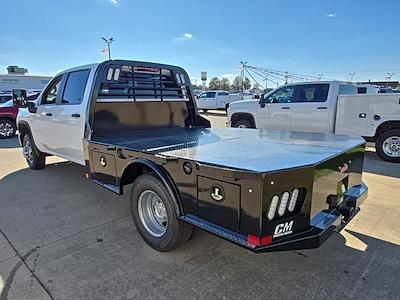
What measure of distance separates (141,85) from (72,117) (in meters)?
1.17

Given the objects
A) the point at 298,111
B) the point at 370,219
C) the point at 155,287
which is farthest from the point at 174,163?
the point at 298,111

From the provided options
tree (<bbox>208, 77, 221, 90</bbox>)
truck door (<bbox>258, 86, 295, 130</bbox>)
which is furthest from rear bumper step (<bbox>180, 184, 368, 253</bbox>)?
tree (<bbox>208, 77, 221, 90</bbox>)

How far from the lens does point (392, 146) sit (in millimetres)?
6957

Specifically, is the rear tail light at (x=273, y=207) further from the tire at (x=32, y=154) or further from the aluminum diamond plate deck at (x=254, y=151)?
the tire at (x=32, y=154)

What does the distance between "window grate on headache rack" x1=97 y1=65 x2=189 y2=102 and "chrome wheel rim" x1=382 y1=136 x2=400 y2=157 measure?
4874 millimetres

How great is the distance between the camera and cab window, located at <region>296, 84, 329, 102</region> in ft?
25.5

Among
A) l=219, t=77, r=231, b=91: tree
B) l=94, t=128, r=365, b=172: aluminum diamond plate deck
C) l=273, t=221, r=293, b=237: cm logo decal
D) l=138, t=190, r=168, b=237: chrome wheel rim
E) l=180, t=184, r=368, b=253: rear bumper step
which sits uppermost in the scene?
l=219, t=77, r=231, b=91: tree

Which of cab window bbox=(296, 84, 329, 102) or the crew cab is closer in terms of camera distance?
the crew cab

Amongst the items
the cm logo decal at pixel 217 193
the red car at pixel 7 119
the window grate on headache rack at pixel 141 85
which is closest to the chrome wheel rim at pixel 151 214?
the cm logo decal at pixel 217 193

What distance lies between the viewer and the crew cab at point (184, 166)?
2.12 m

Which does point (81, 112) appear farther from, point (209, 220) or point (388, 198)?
point (388, 198)

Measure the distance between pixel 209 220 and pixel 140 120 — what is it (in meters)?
2.84

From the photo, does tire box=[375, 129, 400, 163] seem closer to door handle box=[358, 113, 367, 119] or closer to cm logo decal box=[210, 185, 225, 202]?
door handle box=[358, 113, 367, 119]

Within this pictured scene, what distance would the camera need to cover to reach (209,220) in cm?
A: 238
